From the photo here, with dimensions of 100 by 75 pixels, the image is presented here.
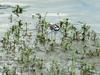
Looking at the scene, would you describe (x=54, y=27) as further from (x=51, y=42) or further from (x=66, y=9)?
(x=66, y=9)

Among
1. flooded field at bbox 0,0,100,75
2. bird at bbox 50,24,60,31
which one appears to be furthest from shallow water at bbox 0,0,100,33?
bird at bbox 50,24,60,31

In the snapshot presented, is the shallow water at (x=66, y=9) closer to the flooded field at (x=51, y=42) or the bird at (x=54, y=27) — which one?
the flooded field at (x=51, y=42)

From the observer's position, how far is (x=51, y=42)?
7.93 metres

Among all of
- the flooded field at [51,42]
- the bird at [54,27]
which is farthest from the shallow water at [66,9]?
the bird at [54,27]

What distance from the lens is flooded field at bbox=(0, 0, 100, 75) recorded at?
686 centimetres

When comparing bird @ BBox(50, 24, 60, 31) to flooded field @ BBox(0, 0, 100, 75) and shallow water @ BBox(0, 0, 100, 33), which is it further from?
shallow water @ BBox(0, 0, 100, 33)

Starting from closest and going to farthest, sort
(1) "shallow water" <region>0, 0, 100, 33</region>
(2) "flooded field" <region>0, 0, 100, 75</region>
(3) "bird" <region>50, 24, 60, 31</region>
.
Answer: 1. (2) "flooded field" <region>0, 0, 100, 75</region>
2. (3) "bird" <region>50, 24, 60, 31</region>
3. (1) "shallow water" <region>0, 0, 100, 33</region>

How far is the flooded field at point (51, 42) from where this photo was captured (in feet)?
22.5

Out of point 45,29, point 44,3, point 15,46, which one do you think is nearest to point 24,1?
point 44,3

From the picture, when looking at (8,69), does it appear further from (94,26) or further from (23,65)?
(94,26)

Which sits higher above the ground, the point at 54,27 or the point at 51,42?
the point at 54,27

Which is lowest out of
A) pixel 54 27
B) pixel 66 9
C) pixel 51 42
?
pixel 51 42

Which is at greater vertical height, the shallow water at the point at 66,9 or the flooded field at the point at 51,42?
the shallow water at the point at 66,9

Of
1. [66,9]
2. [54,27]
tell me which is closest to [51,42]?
[54,27]
